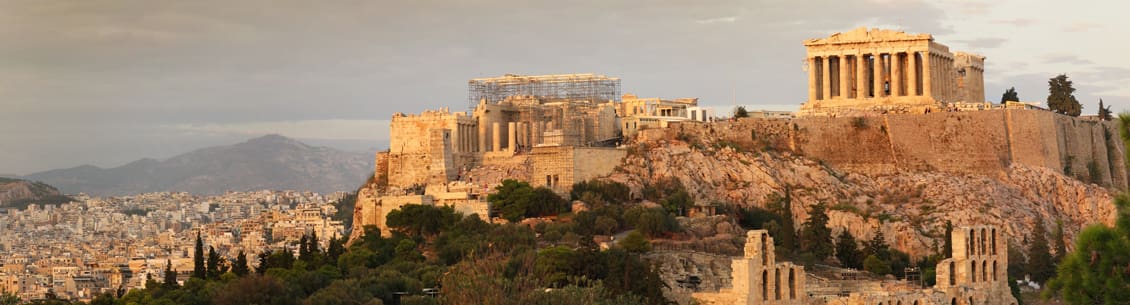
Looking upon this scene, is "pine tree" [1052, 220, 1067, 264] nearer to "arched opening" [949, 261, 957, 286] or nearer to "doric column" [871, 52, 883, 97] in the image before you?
"doric column" [871, 52, 883, 97]

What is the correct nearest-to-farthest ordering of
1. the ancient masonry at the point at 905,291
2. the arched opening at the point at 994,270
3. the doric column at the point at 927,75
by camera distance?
the ancient masonry at the point at 905,291 < the arched opening at the point at 994,270 < the doric column at the point at 927,75

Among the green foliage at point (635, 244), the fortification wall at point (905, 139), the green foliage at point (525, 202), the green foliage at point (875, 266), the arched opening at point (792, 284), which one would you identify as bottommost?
the green foliage at point (875, 266)

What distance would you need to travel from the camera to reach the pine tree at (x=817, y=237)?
72.4 meters

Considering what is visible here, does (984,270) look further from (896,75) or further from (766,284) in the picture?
(896,75)

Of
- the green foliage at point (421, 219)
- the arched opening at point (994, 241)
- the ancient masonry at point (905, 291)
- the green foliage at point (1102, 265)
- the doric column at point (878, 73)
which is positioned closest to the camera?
the green foliage at point (1102, 265)

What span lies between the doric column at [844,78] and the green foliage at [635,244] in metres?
23.6

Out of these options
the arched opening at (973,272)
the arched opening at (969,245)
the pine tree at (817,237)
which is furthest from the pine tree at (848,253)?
the arched opening at (969,245)

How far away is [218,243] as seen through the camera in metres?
122

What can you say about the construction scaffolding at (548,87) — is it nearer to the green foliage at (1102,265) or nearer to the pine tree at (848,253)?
the pine tree at (848,253)

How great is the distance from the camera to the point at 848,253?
2879 inches

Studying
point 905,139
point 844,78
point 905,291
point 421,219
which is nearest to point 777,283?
point 905,291

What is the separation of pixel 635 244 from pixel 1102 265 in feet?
121

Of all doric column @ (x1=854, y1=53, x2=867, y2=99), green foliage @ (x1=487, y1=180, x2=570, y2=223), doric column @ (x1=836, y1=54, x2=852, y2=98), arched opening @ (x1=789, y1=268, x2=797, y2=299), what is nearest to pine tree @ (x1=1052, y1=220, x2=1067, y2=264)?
doric column @ (x1=854, y1=53, x2=867, y2=99)

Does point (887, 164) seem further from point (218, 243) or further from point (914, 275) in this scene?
point (218, 243)
